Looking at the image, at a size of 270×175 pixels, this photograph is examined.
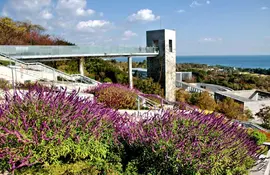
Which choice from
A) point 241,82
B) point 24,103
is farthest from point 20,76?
point 241,82

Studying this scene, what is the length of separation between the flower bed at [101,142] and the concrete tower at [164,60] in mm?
20051

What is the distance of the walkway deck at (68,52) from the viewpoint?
15.0 metres

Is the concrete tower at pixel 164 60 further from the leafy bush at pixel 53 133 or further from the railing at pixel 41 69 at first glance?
the leafy bush at pixel 53 133

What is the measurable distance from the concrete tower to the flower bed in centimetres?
2005

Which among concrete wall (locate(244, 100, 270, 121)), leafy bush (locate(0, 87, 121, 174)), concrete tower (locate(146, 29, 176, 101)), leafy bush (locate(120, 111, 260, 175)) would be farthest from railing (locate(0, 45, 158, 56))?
leafy bush (locate(120, 111, 260, 175))

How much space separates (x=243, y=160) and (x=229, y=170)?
0.42 metres

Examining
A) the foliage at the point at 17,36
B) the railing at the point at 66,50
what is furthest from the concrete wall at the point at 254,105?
the foliage at the point at 17,36

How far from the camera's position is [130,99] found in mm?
10070

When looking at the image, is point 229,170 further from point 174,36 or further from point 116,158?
point 174,36

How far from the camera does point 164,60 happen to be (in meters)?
24.5

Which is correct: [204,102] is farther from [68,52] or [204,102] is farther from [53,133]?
[53,133]

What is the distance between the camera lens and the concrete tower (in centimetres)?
2447

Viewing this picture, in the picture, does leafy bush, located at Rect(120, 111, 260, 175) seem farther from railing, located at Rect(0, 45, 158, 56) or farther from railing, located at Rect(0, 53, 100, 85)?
railing, located at Rect(0, 45, 158, 56)

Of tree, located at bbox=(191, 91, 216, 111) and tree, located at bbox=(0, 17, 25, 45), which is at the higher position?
tree, located at bbox=(0, 17, 25, 45)
